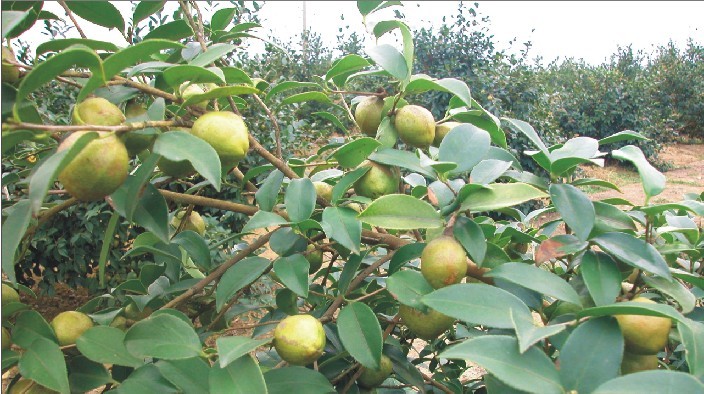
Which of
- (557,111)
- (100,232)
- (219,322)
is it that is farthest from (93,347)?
(557,111)

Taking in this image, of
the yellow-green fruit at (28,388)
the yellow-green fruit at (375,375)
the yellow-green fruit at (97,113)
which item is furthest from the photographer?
the yellow-green fruit at (375,375)

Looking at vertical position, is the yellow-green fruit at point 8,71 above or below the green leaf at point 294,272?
above

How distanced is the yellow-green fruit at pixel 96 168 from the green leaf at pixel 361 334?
28 centimetres

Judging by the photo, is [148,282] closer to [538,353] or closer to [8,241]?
[8,241]

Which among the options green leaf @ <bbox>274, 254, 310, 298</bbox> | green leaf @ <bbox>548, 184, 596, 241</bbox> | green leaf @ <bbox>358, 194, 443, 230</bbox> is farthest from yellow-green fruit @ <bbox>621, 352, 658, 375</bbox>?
green leaf @ <bbox>274, 254, 310, 298</bbox>

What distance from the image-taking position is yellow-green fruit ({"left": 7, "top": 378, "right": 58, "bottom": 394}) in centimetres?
61

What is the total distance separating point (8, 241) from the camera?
1.55 ft

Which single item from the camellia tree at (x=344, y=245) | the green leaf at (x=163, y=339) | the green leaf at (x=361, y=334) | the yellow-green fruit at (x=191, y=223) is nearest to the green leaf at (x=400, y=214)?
the camellia tree at (x=344, y=245)

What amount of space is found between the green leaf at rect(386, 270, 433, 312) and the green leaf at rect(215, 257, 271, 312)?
0.54 feet

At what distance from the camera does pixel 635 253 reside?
536mm

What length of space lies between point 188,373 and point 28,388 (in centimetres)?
20

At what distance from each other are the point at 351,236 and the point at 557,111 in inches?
290

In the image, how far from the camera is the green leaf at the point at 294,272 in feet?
1.99

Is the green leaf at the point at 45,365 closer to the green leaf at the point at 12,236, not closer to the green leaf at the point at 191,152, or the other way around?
the green leaf at the point at 12,236
